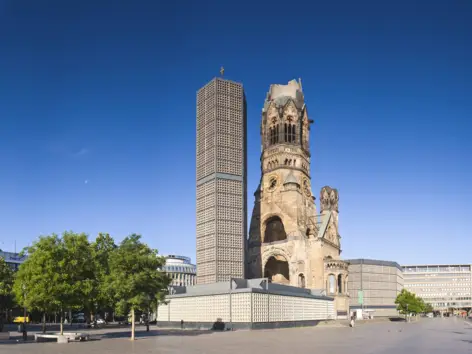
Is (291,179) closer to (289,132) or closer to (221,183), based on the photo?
(289,132)

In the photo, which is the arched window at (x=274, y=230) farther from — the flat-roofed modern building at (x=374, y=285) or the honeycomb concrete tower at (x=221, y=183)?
the flat-roofed modern building at (x=374, y=285)

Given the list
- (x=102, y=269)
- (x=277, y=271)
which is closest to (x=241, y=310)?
(x=102, y=269)

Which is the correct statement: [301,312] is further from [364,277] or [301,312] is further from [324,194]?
[364,277]

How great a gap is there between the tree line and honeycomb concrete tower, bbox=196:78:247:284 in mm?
42223

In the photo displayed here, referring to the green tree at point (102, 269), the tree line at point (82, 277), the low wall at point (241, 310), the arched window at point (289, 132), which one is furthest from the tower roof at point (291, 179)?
the tree line at point (82, 277)

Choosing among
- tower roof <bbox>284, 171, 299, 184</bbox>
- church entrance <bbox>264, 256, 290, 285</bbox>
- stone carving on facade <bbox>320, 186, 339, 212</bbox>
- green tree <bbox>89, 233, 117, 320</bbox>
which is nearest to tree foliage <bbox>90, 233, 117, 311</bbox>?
green tree <bbox>89, 233, 117, 320</bbox>

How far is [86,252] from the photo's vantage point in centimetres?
4878

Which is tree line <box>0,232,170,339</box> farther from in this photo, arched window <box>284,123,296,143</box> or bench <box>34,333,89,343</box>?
arched window <box>284,123,296,143</box>

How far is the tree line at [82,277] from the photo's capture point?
45031mm

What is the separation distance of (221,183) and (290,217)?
54.7ft

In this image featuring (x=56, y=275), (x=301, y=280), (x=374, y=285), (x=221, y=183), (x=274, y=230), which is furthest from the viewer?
(x=374, y=285)

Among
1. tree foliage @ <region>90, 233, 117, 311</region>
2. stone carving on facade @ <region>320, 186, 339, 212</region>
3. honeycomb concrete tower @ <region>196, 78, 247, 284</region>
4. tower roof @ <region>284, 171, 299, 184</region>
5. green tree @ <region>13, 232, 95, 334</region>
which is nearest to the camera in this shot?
green tree @ <region>13, 232, 95, 334</region>

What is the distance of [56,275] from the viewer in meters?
44.7

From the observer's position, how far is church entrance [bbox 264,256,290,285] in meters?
107
